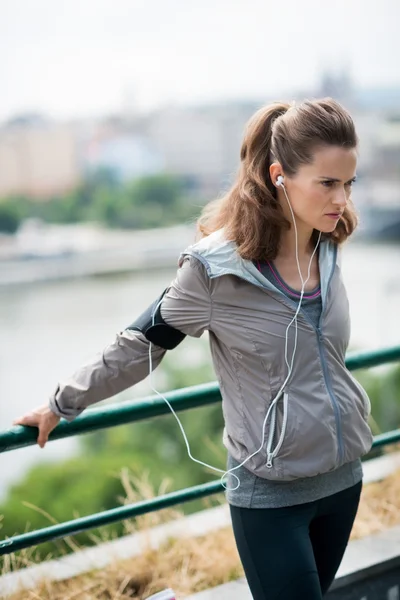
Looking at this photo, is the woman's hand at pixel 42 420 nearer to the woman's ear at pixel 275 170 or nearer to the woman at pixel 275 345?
the woman at pixel 275 345

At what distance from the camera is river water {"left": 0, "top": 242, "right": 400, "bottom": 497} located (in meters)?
46.2

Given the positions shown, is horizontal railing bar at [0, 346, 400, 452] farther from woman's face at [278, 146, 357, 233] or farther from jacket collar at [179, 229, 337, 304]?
woman's face at [278, 146, 357, 233]

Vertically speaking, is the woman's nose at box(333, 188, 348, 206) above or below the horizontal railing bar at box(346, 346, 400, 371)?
above

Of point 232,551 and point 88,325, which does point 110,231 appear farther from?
point 232,551

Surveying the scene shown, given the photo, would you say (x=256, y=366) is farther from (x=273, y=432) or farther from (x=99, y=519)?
(x=99, y=519)

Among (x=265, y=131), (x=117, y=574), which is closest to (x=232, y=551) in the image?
(x=117, y=574)

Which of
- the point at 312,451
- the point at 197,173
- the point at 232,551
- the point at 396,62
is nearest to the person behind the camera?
the point at 312,451

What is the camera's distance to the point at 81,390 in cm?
165

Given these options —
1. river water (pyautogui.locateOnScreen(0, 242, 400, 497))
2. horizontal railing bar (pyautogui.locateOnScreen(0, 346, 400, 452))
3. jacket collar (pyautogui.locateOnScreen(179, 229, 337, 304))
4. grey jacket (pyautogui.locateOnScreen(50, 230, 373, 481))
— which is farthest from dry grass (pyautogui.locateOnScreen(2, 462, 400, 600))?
river water (pyautogui.locateOnScreen(0, 242, 400, 497))

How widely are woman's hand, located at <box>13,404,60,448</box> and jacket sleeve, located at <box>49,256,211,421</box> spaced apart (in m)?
0.05

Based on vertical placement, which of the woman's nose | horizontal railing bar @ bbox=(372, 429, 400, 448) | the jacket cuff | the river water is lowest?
the river water

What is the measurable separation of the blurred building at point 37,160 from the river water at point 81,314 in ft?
23.1

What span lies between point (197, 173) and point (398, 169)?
1443 cm

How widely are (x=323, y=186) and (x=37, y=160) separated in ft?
174
